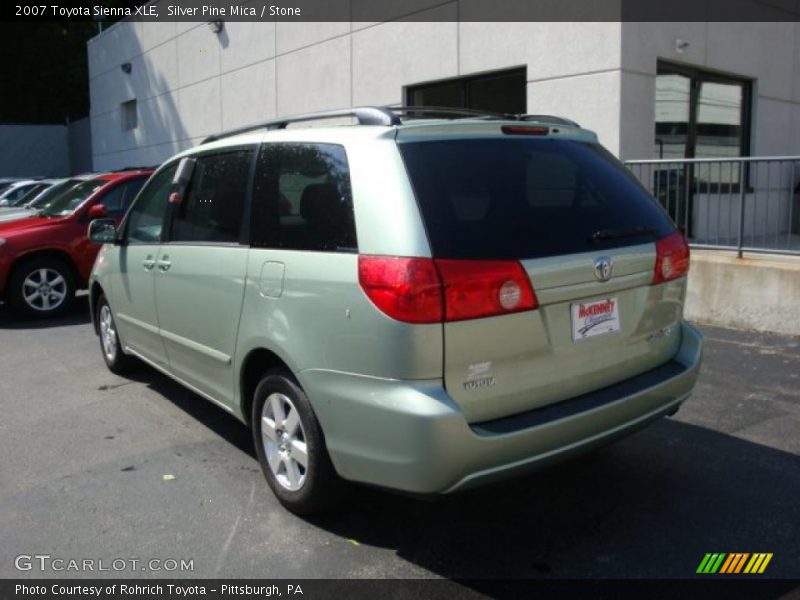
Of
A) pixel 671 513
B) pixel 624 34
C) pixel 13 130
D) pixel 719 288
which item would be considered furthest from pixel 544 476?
pixel 13 130

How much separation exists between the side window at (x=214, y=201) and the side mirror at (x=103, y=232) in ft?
3.78

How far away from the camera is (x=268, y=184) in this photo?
3.63 metres

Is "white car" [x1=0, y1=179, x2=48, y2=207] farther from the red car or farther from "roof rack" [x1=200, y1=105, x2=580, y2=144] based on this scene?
"roof rack" [x1=200, y1=105, x2=580, y2=144]

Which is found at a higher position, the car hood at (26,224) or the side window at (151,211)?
the side window at (151,211)

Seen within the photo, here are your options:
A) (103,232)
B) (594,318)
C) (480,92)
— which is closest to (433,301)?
(594,318)

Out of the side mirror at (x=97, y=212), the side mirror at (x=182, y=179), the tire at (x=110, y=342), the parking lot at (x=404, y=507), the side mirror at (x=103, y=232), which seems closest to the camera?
the parking lot at (x=404, y=507)

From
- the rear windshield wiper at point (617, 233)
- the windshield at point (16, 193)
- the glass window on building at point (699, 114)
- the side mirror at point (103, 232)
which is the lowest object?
the side mirror at point (103, 232)

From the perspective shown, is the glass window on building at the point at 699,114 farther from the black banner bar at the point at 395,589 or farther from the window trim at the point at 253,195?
the black banner bar at the point at 395,589

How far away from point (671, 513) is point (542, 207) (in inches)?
60.9

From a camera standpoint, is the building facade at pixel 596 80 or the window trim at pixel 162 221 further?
the building facade at pixel 596 80

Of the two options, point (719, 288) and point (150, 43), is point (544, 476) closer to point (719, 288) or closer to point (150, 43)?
point (719, 288)

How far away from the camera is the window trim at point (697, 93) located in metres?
9.59

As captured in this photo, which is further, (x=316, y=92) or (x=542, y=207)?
(x=316, y=92)

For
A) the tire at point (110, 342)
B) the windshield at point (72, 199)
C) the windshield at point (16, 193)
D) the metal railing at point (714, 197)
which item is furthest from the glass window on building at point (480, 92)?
the windshield at point (16, 193)
